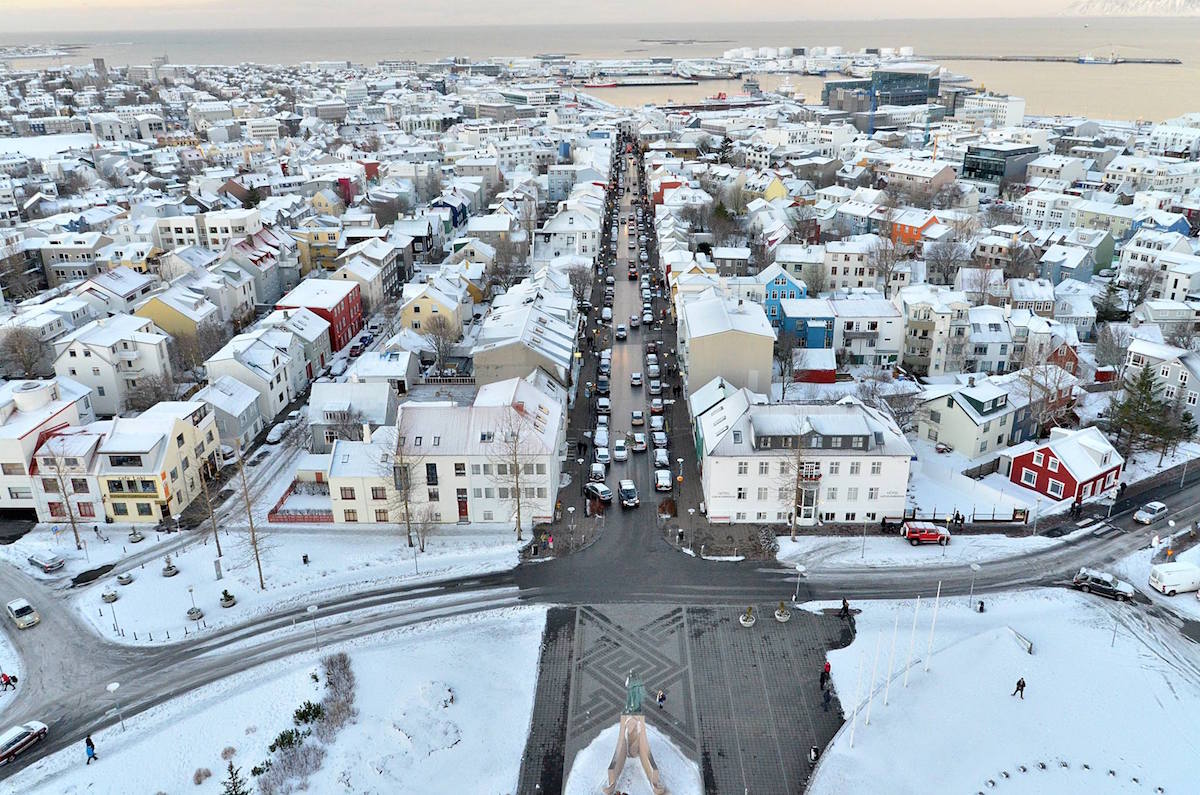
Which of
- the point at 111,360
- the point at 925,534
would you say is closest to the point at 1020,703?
the point at 925,534

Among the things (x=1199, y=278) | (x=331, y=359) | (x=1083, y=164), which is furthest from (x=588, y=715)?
(x=1083, y=164)

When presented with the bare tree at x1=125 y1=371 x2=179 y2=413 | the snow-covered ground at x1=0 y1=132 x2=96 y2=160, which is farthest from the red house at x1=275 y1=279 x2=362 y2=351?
the snow-covered ground at x1=0 y1=132 x2=96 y2=160

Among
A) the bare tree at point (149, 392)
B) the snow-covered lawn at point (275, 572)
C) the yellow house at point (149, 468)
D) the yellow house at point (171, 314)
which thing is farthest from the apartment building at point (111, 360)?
the snow-covered lawn at point (275, 572)

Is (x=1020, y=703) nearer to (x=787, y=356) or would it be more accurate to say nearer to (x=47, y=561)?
(x=787, y=356)

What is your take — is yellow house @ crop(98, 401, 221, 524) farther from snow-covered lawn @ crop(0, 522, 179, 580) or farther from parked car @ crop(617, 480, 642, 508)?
parked car @ crop(617, 480, 642, 508)

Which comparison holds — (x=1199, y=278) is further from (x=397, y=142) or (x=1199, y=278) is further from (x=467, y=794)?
(x=397, y=142)

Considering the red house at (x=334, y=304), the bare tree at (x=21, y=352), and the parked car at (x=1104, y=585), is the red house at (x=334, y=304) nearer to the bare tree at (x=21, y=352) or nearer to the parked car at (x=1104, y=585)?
the bare tree at (x=21, y=352)
